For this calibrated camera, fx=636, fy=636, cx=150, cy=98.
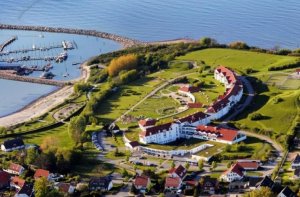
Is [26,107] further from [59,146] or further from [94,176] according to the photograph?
[94,176]

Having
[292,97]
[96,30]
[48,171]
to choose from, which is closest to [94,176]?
[48,171]

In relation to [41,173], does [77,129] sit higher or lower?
higher

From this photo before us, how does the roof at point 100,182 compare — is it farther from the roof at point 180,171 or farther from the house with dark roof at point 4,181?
the house with dark roof at point 4,181

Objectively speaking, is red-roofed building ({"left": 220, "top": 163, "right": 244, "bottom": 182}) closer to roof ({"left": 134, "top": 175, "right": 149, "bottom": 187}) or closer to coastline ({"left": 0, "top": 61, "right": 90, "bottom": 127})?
roof ({"left": 134, "top": 175, "right": 149, "bottom": 187})

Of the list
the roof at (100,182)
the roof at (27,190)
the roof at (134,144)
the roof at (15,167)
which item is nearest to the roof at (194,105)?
the roof at (134,144)

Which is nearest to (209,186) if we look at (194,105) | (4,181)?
(4,181)

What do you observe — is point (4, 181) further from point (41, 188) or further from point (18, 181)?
point (41, 188)

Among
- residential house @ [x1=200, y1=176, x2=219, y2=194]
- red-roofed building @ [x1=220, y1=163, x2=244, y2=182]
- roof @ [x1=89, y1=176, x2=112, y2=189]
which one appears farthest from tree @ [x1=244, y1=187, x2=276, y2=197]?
roof @ [x1=89, y1=176, x2=112, y2=189]
